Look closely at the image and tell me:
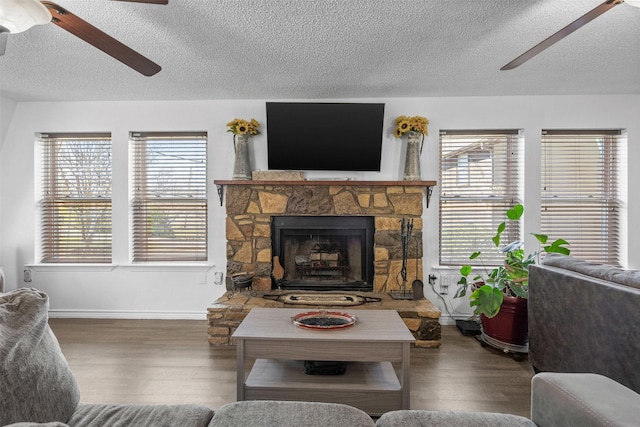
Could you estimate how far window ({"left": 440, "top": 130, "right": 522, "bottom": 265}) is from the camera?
343 centimetres

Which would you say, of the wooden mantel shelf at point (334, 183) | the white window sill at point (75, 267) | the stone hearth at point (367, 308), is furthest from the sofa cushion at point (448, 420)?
the white window sill at point (75, 267)

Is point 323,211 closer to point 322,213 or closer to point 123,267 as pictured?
point 322,213

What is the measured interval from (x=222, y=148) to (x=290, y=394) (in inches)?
99.7

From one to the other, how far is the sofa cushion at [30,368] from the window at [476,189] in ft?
10.5

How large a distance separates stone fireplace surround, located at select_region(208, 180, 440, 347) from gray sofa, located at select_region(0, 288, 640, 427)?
209cm

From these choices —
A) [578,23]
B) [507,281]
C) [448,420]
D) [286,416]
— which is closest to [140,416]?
[286,416]

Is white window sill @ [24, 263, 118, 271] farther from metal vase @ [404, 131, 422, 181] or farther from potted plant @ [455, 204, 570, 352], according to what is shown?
potted plant @ [455, 204, 570, 352]

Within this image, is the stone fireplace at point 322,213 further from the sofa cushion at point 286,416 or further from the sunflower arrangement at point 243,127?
the sofa cushion at point 286,416

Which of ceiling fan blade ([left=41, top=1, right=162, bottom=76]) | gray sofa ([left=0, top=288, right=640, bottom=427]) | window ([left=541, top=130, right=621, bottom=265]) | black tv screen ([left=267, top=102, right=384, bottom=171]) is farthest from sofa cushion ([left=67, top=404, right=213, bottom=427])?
window ([left=541, top=130, right=621, bottom=265])

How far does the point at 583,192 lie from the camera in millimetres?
3389

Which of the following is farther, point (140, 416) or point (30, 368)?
point (140, 416)

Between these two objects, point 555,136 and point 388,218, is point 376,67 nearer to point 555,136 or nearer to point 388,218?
point 388,218

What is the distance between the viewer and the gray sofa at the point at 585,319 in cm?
156

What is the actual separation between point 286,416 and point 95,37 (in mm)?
1923
